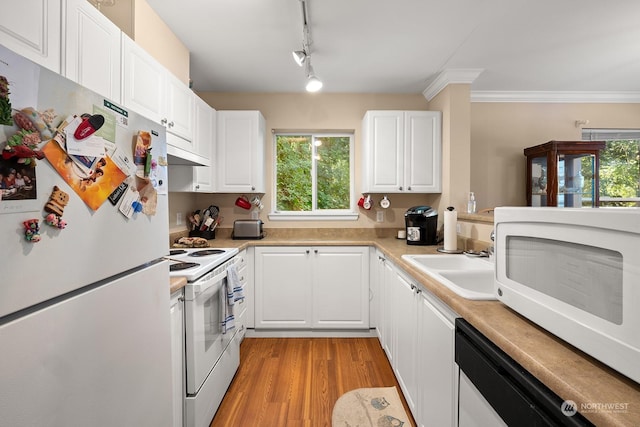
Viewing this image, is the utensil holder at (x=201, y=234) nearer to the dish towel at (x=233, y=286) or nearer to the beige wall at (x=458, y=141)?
the dish towel at (x=233, y=286)

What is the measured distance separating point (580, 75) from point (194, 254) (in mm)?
3886

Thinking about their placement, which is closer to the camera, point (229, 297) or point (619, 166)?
point (229, 297)

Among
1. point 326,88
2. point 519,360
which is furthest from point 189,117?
point 519,360

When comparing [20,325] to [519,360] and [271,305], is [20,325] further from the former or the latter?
[271,305]

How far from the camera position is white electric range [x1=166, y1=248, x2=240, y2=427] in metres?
1.44

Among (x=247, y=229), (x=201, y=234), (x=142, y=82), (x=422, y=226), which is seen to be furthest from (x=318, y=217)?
(x=142, y=82)

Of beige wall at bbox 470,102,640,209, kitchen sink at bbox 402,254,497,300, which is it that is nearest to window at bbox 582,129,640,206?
beige wall at bbox 470,102,640,209

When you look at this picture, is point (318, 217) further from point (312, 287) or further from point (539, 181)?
point (539, 181)

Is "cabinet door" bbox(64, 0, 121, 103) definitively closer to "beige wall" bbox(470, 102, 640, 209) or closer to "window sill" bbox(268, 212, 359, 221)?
"window sill" bbox(268, 212, 359, 221)

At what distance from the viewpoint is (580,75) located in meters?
2.76

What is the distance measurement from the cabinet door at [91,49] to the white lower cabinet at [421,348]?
1.79 m

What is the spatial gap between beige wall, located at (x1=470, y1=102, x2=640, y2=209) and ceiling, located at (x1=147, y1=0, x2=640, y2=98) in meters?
0.26

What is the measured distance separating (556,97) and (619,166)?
1.10 meters

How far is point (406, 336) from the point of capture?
1.74 metres
